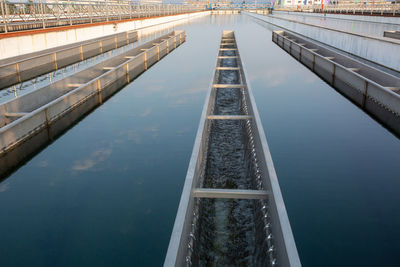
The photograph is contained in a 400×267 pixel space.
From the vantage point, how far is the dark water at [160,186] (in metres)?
5.09

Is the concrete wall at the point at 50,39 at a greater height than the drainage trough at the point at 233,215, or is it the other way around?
the concrete wall at the point at 50,39

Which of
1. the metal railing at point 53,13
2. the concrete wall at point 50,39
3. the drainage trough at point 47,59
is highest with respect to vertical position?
the metal railing at point 53,13

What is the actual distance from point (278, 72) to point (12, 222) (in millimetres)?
14852

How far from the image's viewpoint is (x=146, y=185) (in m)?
6.83

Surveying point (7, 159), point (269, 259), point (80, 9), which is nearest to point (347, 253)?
point (269, 259)

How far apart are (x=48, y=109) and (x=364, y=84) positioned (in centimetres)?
976

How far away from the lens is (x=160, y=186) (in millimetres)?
6812

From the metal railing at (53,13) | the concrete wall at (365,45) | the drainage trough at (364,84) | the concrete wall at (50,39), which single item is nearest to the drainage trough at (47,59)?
the concrete wall at (50,39)

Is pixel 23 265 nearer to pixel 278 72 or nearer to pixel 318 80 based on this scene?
pixel 318 80

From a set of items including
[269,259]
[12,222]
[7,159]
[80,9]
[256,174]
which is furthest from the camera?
[80,9]

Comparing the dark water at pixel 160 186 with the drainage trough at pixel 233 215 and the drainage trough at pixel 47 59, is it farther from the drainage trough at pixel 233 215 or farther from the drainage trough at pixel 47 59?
the drainage trough at pixel 47 59

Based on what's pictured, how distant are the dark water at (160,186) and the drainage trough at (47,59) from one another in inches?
213

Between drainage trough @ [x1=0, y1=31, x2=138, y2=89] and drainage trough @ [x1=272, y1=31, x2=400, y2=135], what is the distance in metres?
12.4

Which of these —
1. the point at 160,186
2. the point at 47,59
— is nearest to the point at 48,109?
the point at 160,186
